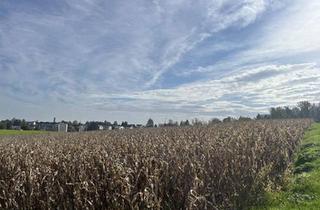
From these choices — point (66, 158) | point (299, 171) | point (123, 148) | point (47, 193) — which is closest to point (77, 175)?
point (47, 193)

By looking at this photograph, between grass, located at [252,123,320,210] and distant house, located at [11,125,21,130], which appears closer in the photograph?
grass, located at [252,123,320,210]

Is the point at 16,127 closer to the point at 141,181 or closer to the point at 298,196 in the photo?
the point at 141,181

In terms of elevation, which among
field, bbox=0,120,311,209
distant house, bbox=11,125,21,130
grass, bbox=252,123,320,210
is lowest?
grass, bbox=252,123,320,210

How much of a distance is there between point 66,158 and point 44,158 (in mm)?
1455

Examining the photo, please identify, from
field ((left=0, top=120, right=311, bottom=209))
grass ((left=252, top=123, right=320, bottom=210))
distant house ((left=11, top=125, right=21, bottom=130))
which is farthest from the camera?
distant house ((left=11, top=125, right=21, bottom=130))

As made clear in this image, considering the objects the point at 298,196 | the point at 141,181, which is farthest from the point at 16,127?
the point at 298,196

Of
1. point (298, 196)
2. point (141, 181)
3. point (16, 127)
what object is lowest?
point (298, 196)

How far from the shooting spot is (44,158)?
12031 millimetres

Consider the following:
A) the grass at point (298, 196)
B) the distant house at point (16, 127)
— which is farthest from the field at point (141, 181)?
the distant house at point (16, 127)

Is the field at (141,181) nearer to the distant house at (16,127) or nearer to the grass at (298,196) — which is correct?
the grass at (298,196)

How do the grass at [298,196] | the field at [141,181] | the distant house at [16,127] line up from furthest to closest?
the distant house at [16,127] < the grass at [298,196] < the field at [141,181]

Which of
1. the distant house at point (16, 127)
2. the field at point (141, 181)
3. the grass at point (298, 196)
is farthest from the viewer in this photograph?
the distant house at point (16, 127)

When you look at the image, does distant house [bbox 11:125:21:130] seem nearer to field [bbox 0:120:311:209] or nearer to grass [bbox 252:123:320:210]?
field [bbox 0:120:311:209]

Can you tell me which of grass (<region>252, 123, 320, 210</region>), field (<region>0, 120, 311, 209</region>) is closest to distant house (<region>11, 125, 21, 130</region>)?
field (<region>0, 120, 311, 209</region>)
